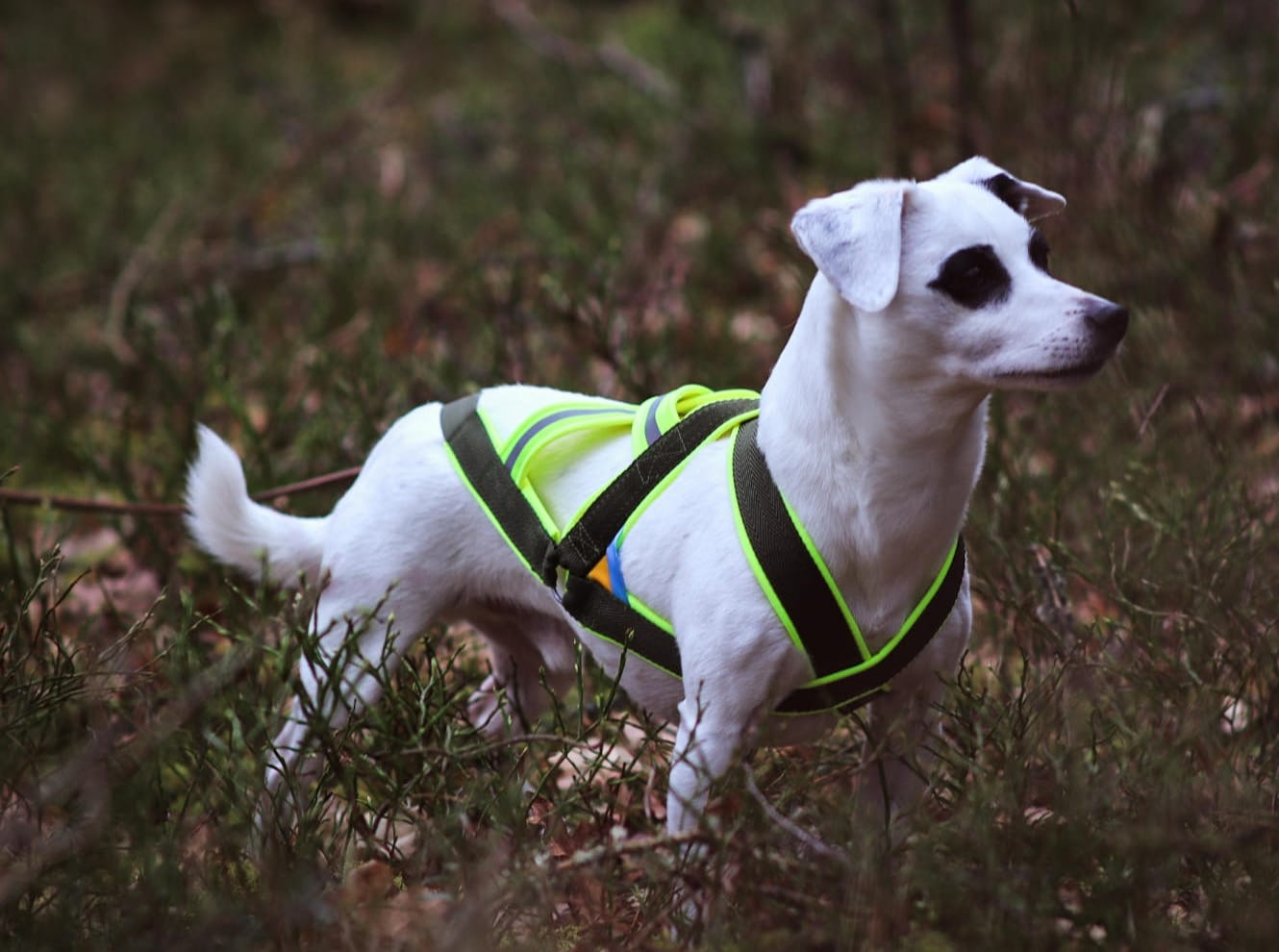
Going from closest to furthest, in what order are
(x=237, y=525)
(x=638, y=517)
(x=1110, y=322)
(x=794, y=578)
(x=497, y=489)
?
1. (x=1110, y=322)
2. (x=794, y=578)
3. (x=638, y=517)
4. (x=497, y=489)
5. (x=237, y=525)

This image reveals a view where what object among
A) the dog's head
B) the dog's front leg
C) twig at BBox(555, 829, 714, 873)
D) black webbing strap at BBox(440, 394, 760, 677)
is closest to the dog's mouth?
the dog's head

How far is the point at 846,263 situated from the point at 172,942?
1.54m

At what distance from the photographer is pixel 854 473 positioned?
230cm

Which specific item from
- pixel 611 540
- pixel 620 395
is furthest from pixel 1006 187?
pixel 620 395

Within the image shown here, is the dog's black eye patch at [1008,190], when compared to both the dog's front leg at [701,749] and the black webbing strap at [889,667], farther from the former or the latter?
the dog's front leg at [701,749]

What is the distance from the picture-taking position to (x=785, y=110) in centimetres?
666

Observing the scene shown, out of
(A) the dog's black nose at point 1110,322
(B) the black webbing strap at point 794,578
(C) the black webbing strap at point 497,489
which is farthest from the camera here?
(C) the black webbing strap at point 497,489

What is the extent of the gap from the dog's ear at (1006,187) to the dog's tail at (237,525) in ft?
5.38

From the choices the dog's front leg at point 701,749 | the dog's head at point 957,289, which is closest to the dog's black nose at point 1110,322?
the dog's head at point 957,289

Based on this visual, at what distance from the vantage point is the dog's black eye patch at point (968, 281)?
221cm

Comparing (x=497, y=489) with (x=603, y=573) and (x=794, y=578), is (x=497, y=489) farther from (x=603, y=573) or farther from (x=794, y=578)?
(x=794, y=578)

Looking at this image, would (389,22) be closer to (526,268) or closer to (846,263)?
(526,268)

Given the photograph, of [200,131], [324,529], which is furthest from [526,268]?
[200,131]

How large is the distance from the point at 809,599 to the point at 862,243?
24.0 inches
